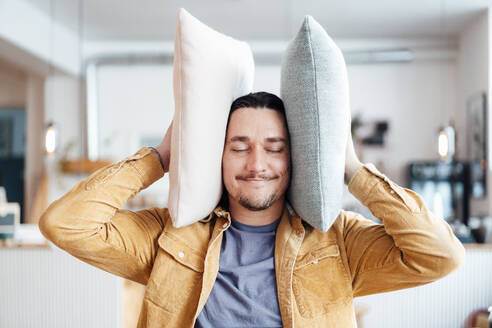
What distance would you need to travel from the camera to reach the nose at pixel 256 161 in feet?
4.35

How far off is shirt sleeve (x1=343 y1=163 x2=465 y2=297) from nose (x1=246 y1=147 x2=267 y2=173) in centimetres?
25

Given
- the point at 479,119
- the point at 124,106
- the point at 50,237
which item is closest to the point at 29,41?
the point at 124,106

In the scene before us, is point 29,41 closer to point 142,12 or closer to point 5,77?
point 142,12

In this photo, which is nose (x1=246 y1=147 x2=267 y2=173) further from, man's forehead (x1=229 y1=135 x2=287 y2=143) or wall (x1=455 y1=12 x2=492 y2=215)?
wall (x1=455 y1=12 x2=492 y2=215)

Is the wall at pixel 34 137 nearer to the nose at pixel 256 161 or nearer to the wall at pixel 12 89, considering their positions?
the wall at pixel 12 89

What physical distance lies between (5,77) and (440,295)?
21.7ft

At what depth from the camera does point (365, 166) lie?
4.38ft

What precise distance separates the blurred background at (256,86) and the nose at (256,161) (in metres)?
2.61

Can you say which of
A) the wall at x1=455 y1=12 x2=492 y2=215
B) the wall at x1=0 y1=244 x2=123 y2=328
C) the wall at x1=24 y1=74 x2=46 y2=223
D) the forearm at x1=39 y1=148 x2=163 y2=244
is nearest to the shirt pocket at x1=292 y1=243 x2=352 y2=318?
the forearm at x1=39 y1=148 x2=163 y2=244

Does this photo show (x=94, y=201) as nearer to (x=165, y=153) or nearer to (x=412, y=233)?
(x=165, y=153)

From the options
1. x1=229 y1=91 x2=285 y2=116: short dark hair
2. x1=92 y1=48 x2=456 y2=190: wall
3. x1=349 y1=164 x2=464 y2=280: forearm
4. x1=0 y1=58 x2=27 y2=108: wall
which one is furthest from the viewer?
x1=0 y1=58 x2=27 y2=108: wall

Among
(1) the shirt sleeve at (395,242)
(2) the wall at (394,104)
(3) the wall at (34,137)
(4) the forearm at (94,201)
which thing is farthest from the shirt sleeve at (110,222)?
(3) the wall at (34,137)

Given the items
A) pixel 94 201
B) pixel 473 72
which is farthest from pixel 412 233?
pixel 473 72

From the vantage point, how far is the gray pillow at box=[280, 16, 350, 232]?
49.2 inches
